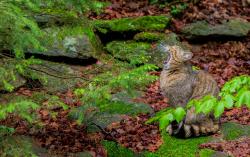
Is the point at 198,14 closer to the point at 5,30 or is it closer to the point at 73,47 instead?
the point at 73,47

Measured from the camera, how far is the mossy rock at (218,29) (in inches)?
442

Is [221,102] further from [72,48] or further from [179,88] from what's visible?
[72,48]

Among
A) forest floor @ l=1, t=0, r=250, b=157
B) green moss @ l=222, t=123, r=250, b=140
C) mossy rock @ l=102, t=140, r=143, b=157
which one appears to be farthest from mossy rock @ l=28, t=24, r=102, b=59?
green moss @ l=222, t=123, r=250, b=140

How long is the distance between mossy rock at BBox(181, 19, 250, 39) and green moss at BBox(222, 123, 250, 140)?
3995 mm

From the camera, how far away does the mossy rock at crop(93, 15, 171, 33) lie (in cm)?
1104

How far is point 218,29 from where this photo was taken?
37.1 ft

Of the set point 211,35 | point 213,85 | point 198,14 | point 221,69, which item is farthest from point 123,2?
point 213,85

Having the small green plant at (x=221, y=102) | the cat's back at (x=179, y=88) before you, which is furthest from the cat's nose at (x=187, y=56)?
the small green plant at (x=221, y=102)

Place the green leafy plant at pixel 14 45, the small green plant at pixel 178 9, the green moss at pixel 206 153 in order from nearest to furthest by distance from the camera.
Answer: the green leafy plant at pixel 14 45
the green moss at pixel 206 153
the small green plant at pixel 178 9

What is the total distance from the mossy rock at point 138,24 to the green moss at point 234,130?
4.24 m

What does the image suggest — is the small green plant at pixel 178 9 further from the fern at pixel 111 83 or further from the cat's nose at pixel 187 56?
the fern at pixel 111 83

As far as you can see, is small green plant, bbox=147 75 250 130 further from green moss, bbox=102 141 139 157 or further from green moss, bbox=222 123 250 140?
green moss, bbox=222 123 250 140

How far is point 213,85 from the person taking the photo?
7.44m

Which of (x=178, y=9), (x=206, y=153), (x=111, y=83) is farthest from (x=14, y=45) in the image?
(x=178, y=9)
